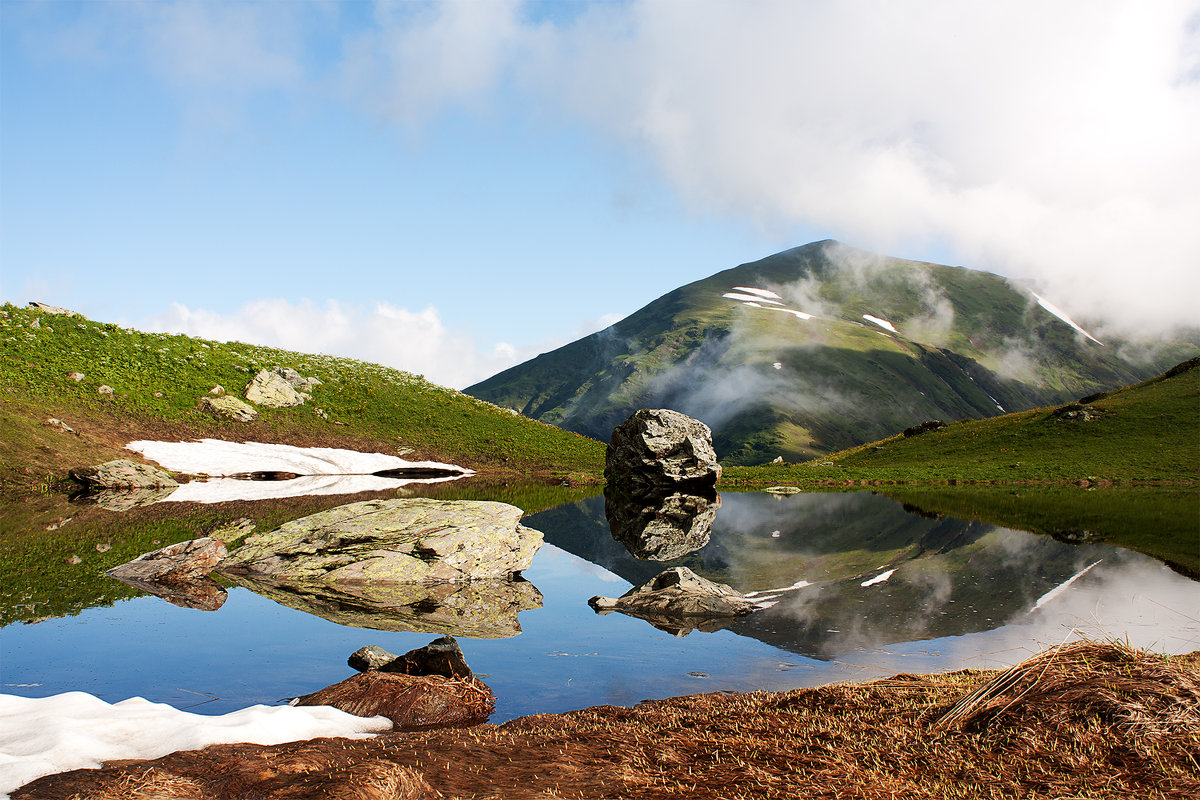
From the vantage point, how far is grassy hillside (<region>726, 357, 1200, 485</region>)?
70250 mm

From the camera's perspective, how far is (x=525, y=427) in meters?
86.4

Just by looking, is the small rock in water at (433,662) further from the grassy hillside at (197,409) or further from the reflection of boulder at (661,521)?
the grassy hillside at (197,409)

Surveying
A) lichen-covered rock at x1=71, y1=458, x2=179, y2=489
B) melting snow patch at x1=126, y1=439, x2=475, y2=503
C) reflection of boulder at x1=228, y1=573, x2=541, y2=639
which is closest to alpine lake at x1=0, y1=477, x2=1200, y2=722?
reflection of boulder at x1=228, y1=573, x2=541, y2=639

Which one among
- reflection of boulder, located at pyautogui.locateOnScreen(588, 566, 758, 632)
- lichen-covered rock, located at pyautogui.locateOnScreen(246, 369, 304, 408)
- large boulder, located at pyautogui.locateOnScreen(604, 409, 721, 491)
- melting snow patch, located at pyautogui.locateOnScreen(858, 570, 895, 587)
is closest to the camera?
reflection of boulder, located at pyautogui.locateOnScreen(588, 566, 758, 632)

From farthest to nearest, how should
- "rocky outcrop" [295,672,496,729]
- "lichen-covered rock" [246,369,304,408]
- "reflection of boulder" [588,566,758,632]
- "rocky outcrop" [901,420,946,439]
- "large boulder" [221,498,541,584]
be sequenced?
"rocky outcrop" [901,420,946,439] < "lichen-covered rock" [246,369,304,408] < "large boulder" [221,498,541,584] < "reflection of boulder" [588,566,758,632] < "rocky outcrop" [295,672,496,729]

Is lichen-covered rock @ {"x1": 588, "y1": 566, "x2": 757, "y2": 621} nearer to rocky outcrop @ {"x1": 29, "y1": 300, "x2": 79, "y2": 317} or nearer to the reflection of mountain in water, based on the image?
the reflection of mountain in water

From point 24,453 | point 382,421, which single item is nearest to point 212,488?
point 24,453

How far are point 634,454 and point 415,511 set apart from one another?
34401mm

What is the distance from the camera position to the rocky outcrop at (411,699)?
11.4 meters

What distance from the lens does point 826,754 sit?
824cm

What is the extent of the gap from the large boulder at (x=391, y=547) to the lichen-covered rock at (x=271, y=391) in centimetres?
5084

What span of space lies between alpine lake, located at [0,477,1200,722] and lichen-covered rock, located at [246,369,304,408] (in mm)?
36365

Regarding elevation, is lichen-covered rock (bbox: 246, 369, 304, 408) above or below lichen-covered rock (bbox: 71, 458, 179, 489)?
above

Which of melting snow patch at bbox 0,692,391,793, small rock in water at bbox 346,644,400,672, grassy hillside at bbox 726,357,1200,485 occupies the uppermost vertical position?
melting snow patch at bbox 0,692,391,793
